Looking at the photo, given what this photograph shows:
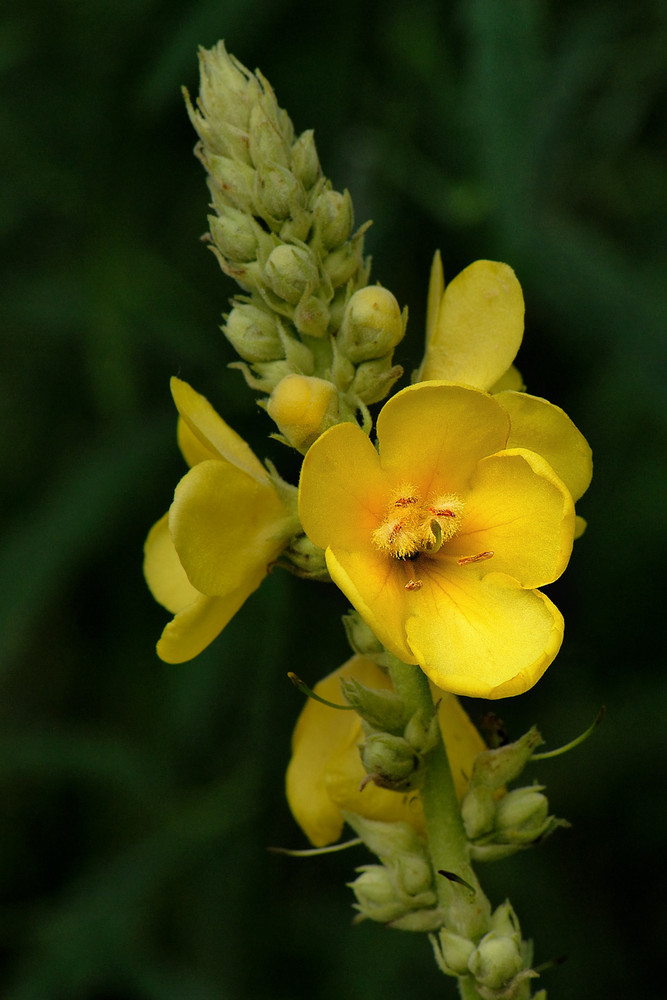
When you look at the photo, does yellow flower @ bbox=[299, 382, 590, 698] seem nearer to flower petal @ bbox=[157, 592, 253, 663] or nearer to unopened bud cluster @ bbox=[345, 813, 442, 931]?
flower petal @ bbox=[157, 592, 253, 663]

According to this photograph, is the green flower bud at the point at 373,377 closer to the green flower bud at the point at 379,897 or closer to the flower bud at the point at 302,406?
the flower bud at the point at 302,406

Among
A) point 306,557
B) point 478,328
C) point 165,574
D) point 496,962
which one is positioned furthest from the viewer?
point 165,574

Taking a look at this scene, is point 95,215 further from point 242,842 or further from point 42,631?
point 242,842

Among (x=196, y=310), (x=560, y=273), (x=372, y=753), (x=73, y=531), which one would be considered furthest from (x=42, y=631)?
(x=372, y=753)

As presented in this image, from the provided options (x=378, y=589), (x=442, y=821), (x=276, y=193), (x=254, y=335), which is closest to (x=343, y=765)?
(x=442, y=821)

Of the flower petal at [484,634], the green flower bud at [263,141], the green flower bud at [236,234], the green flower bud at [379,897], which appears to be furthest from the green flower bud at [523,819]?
the green flower bud at [263,141]

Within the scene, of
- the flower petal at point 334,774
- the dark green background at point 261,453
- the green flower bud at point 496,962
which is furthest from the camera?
the dark green background at point 261,453

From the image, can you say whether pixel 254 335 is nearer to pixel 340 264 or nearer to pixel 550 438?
pixel 340 264
